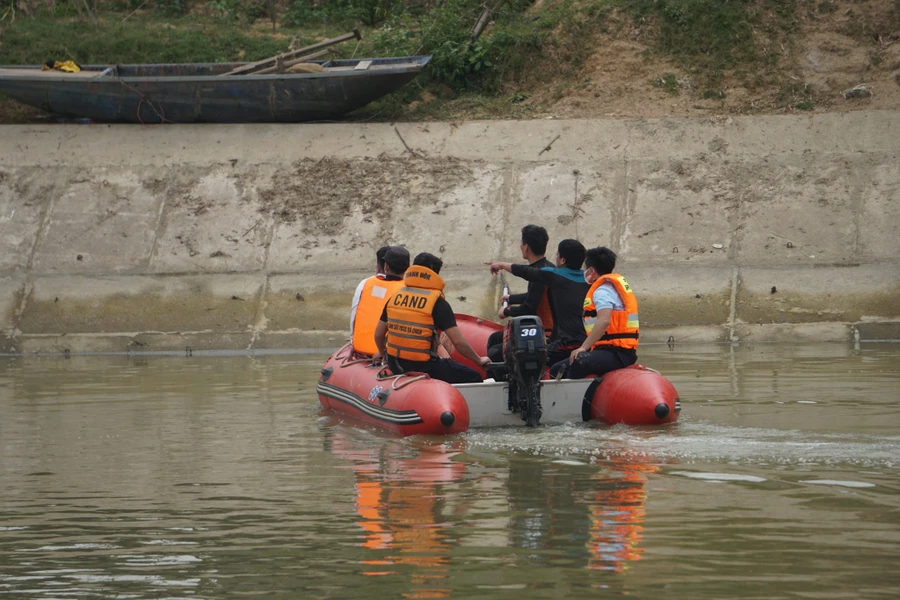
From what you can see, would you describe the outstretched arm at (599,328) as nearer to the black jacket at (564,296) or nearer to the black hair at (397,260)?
the black jacket at (564,296)

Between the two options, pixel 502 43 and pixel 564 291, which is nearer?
pixel 564 291

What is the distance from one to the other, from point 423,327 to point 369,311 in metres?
1.14

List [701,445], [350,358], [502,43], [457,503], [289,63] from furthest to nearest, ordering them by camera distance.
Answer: [502,43] → [289,63] → [350,358] → [701,445] → [457,503]

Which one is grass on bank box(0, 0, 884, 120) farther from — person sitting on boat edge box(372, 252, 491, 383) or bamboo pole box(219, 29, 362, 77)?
person sitting on boat edge box(372, 252, 491, 383)

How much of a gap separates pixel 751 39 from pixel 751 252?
5589 mm

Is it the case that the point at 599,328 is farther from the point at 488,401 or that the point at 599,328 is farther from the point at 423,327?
the point at 423,327

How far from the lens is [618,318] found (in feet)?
33.5

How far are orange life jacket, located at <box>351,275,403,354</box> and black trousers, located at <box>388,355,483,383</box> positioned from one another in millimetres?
777

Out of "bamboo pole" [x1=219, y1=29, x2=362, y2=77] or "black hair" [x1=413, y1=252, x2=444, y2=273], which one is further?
"bamboo pole" [x1=219, y1=29, x2=362, y2=77]

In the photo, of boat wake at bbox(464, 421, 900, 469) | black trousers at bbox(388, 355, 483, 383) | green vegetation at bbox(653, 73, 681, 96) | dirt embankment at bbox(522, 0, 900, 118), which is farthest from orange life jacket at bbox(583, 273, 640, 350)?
green vegetation at bbox(653, 73, 681, 96)

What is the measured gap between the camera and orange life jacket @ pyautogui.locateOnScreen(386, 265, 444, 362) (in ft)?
33.3

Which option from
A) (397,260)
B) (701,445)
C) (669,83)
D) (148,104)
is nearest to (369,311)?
(397,260)

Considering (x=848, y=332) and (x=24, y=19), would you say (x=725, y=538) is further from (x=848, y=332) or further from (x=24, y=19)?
(x=24, y=19)

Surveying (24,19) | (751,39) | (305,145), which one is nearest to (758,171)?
(751,39)
